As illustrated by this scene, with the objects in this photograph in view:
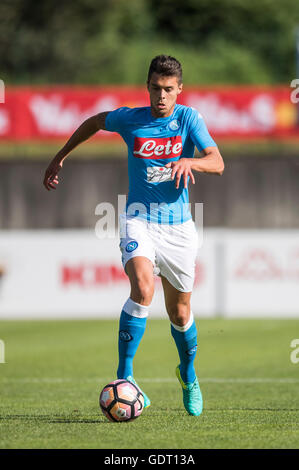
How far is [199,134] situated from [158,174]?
39 cm

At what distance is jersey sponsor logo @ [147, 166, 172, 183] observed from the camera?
653 centimetres

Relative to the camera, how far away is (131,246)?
21.0ft

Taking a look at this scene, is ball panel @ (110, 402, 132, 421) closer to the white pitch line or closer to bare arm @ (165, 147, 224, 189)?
bare arm @ (165, 147, 224, 189)

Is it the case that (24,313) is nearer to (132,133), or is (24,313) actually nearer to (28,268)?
(28,268)

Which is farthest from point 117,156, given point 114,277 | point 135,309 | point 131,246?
point 135,309

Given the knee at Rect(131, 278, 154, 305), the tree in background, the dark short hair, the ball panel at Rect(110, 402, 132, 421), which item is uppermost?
the tree in background

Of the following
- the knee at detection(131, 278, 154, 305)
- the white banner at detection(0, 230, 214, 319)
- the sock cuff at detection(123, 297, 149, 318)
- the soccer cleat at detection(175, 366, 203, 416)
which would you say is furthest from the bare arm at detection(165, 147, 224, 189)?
the white banner at detection(0, 230, 214, 319)

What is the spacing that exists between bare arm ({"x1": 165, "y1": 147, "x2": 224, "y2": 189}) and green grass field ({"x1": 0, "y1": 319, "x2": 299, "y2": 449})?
5.06 feet

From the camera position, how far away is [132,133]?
21.6ft

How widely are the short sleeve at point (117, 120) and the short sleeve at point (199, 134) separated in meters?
0.48

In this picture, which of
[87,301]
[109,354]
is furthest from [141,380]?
[87,301]

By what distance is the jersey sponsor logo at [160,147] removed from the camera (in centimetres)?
652

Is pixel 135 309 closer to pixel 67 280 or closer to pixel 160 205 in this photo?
pixel 160 205

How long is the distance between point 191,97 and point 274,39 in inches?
453
